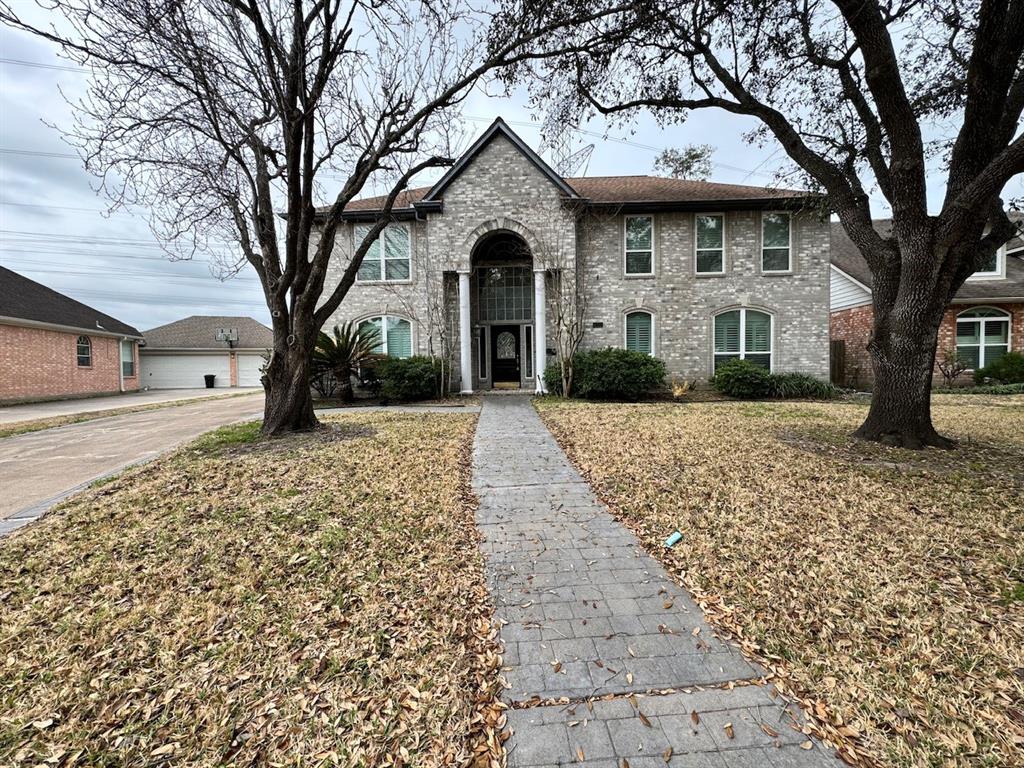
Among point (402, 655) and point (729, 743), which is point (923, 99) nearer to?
point (729, 743)

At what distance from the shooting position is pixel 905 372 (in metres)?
6.29

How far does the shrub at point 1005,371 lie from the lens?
45.7ft

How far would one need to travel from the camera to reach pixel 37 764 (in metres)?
1.74

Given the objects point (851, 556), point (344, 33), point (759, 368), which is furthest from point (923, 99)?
point (344, 33)

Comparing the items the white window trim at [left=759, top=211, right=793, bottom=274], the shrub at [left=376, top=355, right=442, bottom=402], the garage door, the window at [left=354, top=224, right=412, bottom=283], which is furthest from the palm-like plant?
the garage door

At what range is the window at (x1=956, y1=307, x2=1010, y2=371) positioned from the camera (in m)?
14.8

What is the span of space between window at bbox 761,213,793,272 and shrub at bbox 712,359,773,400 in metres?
3.43

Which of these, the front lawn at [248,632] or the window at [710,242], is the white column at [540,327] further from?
the front lawn at [248,632]

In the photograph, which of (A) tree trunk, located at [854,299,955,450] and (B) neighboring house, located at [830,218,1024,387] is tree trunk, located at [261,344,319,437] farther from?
(B) neighboring house, located at [830,218,1024,387]

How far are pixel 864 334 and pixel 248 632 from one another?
1895 centimetres

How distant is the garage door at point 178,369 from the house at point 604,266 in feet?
59.6

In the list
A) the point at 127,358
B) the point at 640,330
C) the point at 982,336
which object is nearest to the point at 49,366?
the point at 127,358

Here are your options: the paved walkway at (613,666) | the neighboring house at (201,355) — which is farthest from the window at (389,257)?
the neighboring house at (201,355)

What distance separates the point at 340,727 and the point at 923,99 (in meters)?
11.8
